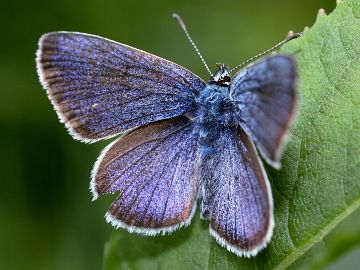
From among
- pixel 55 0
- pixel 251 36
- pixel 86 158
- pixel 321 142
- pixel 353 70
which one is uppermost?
pixel 55 0

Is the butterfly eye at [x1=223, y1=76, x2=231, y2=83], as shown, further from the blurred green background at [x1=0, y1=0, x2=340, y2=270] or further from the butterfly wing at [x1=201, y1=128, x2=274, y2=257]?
the blurred green background at [x1=0, y1=0, x2=340, y2=270]

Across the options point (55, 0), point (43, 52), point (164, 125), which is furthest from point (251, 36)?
point (43, 52)

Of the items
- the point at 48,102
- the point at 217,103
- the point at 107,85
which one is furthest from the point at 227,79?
the point at 48,102

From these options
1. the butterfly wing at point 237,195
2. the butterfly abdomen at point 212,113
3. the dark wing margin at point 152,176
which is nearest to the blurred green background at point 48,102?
the dark wing margin at point 152,176

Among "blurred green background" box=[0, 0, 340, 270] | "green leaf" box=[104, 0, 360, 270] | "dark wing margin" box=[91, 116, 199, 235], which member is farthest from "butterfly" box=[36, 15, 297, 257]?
"blurred green background" box=[0, 0, 340, 270]

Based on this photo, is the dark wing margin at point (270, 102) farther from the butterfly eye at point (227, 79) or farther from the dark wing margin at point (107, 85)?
the dark wing margin at point (107, 85)

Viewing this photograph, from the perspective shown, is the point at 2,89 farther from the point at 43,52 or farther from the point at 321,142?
the point at 321,142

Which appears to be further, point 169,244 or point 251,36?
point 251,36
